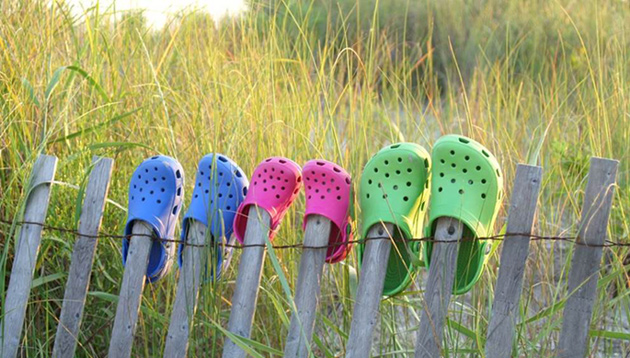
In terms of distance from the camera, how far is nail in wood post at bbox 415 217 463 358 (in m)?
1.67

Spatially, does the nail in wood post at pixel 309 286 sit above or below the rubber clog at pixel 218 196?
below

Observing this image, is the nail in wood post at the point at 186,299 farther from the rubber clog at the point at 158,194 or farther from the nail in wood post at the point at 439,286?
the nail in wood post at the point at 439,286

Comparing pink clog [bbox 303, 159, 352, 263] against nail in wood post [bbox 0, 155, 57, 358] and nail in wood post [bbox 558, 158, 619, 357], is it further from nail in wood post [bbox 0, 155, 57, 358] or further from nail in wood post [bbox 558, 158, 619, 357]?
nail in wood post [bbox 0, 155, 57, 358]

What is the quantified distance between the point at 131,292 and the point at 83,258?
17cm

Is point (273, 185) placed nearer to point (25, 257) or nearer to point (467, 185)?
point (467, 185)

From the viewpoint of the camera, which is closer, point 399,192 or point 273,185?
point 399,192

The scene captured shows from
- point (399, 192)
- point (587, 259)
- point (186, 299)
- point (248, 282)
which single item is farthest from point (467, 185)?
point (186, 299)

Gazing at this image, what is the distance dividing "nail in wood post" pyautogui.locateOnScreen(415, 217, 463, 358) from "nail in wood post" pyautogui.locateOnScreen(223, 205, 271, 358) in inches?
16.0

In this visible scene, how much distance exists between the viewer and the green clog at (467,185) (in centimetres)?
164

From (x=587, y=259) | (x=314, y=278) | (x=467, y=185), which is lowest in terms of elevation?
(x=314, y=278)

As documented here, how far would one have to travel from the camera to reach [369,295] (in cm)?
173

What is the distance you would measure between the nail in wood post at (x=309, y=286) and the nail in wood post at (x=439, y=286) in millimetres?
258

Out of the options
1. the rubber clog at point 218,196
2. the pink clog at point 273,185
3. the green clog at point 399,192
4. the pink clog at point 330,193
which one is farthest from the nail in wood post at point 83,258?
the green clog at point 399,192

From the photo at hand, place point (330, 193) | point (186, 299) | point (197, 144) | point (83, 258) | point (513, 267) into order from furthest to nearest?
1. point (197, 144)
2. point (83, 258)
3. point (186, 299)
4. point (330, 193)
5. point (513, 267)
